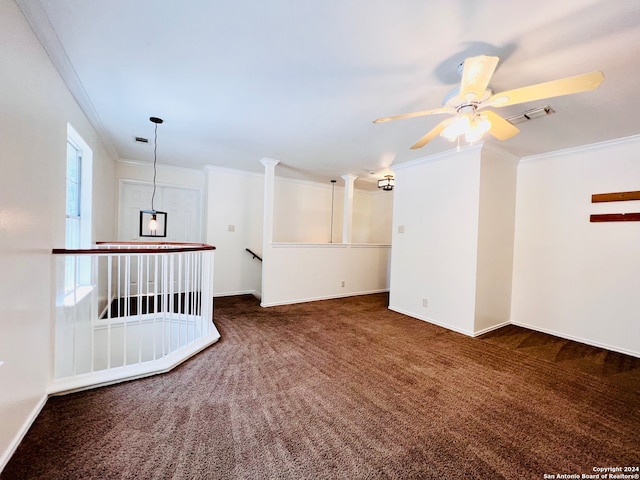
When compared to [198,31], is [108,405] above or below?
below

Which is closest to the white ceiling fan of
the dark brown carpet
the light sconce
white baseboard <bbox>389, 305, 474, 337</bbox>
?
the dark brown carpet

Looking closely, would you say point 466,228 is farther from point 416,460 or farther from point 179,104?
point 179,104

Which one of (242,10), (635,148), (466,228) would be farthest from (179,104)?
(635,148)

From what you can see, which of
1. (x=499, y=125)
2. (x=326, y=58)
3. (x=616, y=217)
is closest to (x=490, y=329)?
(x=616, y=217)

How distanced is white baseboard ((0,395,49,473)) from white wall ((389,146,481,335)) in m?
3.95

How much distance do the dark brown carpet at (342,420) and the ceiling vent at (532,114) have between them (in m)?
2.32

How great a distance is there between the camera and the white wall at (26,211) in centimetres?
138

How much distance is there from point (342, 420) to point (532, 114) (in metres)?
2.96

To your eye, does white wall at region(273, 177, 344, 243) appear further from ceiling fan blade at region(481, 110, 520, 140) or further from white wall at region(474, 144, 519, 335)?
ceiling fan blade at region(481, 110, 520, 140)

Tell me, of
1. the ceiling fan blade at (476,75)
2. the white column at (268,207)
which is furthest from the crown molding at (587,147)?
the white column at (268,207)

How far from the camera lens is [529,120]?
2586 mm

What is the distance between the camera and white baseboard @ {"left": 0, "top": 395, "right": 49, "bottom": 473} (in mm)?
1349

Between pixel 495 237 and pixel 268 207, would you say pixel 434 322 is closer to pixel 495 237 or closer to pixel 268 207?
pixel 495 237

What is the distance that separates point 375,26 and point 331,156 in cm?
247
